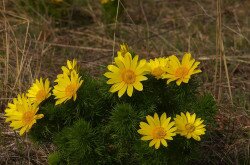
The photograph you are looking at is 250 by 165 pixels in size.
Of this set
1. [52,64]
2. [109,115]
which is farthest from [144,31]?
[109,115]

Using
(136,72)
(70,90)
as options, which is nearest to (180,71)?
(136,72)

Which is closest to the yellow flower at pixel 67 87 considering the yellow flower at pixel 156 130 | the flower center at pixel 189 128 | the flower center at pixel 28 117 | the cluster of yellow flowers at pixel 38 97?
the cluster of yellow flowers at pixel 38 97

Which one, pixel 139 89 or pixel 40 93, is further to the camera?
pixel 40 93

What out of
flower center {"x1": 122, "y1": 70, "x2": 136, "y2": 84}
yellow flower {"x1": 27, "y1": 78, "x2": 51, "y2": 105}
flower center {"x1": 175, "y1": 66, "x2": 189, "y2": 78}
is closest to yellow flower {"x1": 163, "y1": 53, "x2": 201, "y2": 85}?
flower center {"x1": 175, "y1": 66, "x2": 189, "y2": 78}

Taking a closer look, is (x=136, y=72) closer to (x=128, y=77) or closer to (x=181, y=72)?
(x=128, y=77)

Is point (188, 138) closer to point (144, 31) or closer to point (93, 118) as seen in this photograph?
point (93, 118)

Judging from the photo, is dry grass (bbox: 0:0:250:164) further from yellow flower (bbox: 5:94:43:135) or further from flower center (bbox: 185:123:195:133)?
flower center (bbox: 185:123:195:133)
